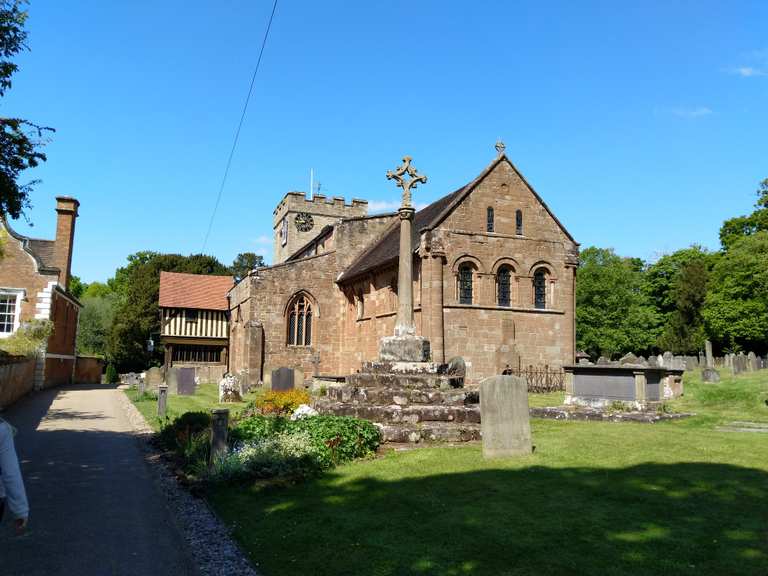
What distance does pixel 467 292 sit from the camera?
27.5 meters

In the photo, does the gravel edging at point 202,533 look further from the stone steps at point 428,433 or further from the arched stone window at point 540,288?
the arched stone window at point 540,288

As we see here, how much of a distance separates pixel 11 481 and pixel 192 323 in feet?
136

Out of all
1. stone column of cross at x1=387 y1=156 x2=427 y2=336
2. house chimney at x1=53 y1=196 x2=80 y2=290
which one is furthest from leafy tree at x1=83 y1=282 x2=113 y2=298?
stone column of cross at x1=387 y1=156 x2=427 y2=336

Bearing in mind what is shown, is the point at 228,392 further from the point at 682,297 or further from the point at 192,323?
the point at 682,297

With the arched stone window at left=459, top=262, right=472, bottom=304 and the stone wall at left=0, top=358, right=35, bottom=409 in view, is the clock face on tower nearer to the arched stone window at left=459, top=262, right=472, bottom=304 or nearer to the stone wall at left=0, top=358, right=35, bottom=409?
the stone wall at left=0, top=358, right=35, bottom=409

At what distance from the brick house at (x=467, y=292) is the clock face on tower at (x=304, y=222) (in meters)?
17.8

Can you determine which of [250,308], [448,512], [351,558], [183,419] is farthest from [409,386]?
[250,308]

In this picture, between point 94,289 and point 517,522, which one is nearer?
point 517,522

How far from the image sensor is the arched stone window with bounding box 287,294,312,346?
116 ft

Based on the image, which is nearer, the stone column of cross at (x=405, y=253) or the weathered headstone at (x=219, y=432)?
the weathered headstone at (x=219, y=432)

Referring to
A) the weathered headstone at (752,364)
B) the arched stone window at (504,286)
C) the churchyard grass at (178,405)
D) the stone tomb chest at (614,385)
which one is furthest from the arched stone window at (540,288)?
the churchyard grass at (178,405)

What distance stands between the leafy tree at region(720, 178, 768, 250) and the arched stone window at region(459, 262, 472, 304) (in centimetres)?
4109


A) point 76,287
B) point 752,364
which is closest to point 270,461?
point 752,364

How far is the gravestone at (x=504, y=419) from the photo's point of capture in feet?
32.7
